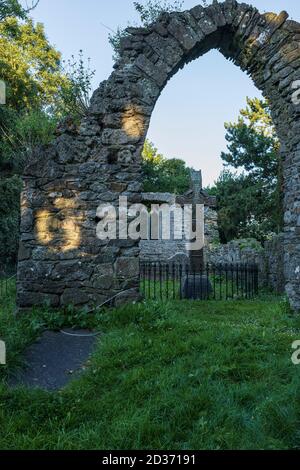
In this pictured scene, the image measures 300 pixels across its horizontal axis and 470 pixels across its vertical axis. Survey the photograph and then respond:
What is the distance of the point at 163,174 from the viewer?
2712 centimetres

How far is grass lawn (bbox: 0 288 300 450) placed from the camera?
8.91 feet

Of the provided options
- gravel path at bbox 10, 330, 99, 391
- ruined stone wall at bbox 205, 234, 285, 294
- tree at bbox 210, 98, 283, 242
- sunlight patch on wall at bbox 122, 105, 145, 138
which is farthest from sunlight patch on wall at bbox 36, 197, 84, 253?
tree at bbox 210, 98, 283, 242

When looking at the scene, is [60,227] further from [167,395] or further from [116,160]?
[167,395]

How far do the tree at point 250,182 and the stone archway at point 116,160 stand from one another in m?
13.8

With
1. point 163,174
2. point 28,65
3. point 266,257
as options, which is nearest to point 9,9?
point 28,65

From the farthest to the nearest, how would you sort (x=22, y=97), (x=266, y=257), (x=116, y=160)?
(x=22, y=97), (x=266, y=257), (x=116, y=160)

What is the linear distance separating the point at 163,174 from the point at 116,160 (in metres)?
21.5

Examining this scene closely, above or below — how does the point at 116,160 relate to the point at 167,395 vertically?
above

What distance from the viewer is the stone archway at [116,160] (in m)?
5.68

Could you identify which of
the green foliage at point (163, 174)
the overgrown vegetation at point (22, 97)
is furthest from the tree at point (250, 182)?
the overgrown vegetation at point (22, 97)

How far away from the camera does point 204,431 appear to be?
275 centimetres

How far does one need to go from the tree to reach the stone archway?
13.8 m

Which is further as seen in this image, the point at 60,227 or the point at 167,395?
the point at 60,227
